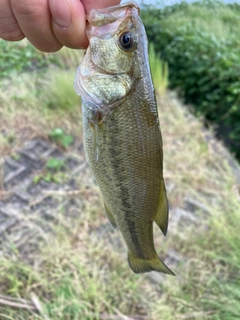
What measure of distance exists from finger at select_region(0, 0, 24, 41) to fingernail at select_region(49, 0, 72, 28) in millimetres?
118

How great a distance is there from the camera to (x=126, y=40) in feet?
3.14

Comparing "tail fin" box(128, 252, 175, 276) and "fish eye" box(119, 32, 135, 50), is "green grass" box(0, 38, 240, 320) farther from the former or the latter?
"fish eye" box(119, 32, 135, 50)

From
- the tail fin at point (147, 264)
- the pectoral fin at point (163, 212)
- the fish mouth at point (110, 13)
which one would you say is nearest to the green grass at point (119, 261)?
the tail fin at point (147, 264)

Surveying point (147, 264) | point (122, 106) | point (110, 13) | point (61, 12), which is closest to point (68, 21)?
point (61, 12)

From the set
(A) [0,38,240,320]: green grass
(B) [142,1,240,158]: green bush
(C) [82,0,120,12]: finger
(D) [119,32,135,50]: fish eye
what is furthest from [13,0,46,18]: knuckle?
(B) [142,1,240,158]: green bush

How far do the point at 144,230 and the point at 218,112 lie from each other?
364cm

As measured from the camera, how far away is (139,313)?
1.95 m

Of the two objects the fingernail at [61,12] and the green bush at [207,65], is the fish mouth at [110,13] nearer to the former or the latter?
the fingernail at [61,12]

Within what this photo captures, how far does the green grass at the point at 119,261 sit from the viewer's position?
189 centimetres

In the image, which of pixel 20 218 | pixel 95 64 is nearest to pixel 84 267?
pixel 20 218

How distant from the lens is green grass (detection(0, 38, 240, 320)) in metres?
1.89

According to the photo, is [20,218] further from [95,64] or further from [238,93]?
[238,93]

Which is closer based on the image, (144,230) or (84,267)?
(144,230)

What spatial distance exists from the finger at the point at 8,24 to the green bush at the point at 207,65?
344 cm
